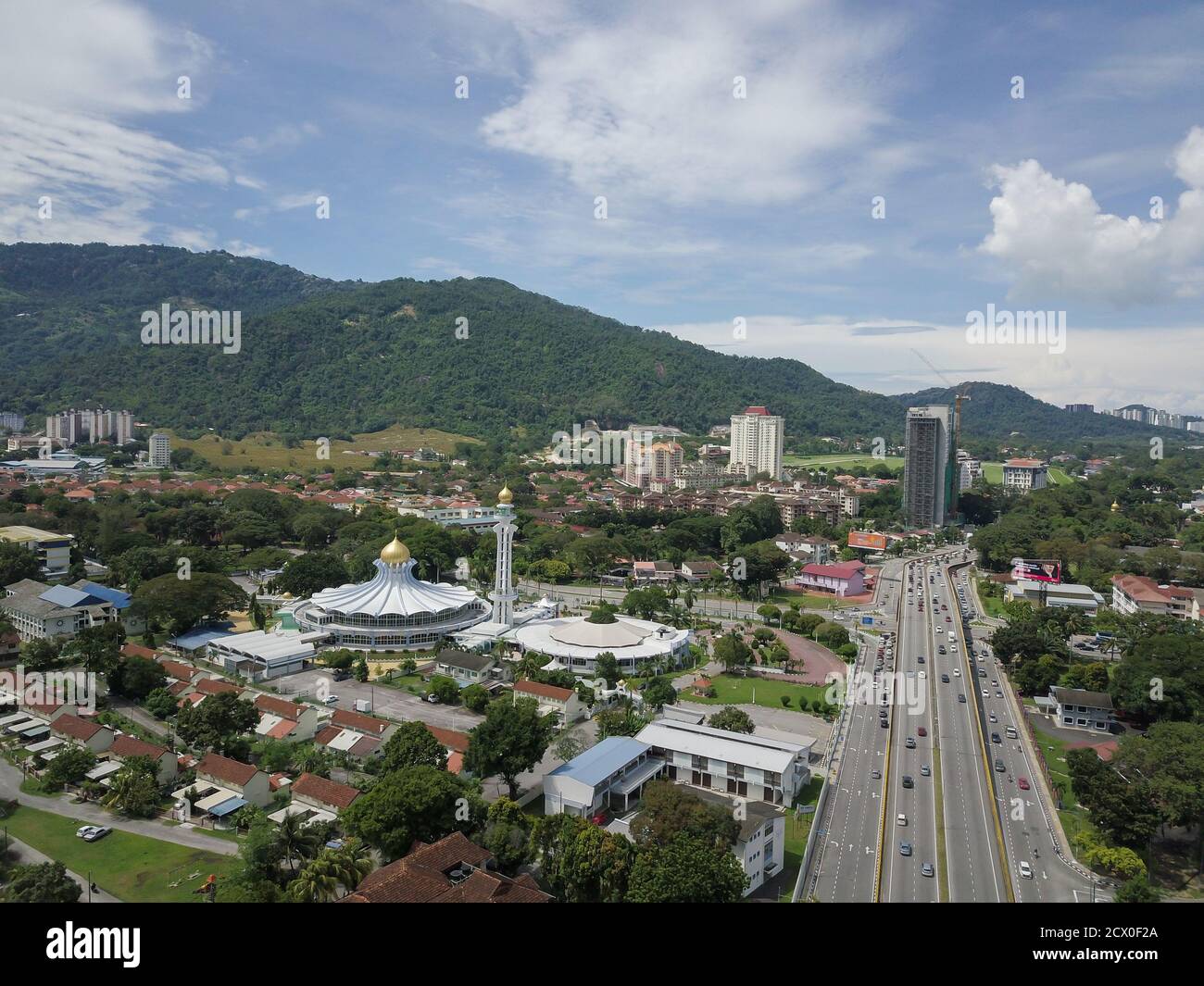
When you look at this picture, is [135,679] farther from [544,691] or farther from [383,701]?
[544,691]

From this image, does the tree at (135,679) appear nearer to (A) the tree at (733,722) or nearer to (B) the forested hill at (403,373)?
(A) the tree at (733,722)

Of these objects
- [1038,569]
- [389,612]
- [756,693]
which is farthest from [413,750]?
[1038,569]

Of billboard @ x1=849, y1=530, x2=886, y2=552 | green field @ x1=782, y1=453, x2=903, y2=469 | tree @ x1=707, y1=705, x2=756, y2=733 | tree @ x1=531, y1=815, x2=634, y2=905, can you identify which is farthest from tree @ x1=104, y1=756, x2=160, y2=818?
green field @ x1=782, y1=453, x2=903, y2=469

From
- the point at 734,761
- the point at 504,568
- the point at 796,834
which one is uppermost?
the point at 504,568

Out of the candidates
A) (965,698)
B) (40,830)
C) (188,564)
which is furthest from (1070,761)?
(188,564)

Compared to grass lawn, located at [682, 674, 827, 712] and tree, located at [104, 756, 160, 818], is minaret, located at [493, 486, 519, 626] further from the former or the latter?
tree, located at [104, 756, 160, 818]

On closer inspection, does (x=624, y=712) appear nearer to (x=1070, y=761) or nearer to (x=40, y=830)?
(x=1070, y=761)
